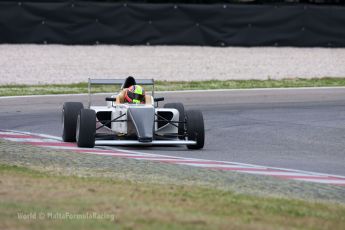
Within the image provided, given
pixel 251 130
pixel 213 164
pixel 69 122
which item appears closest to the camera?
pixel 213 164

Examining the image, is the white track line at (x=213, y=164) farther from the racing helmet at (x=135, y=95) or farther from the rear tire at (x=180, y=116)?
the rear tire at (x=180, y=116)

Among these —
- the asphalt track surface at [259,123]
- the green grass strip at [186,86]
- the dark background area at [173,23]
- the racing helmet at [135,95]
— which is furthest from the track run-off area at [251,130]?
the dark background area at [173,23]

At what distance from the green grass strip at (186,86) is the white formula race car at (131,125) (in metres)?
6.71

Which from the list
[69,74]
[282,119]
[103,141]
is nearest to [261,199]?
[103,141]

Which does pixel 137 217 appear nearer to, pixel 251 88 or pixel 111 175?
pixel 111 175

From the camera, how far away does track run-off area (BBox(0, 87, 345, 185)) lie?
12703 mm

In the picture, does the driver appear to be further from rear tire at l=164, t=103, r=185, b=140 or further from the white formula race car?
rear tire at l=164, t=103, r=185, b=140

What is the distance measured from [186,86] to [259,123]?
20.0 ft

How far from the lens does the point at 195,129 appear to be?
14.3 m

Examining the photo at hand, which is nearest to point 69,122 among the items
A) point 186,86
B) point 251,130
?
point 251,130

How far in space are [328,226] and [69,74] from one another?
62.8 feet

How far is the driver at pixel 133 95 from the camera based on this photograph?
14.9m

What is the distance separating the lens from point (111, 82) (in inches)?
602

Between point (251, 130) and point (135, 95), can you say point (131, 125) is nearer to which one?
point (135, 95)
